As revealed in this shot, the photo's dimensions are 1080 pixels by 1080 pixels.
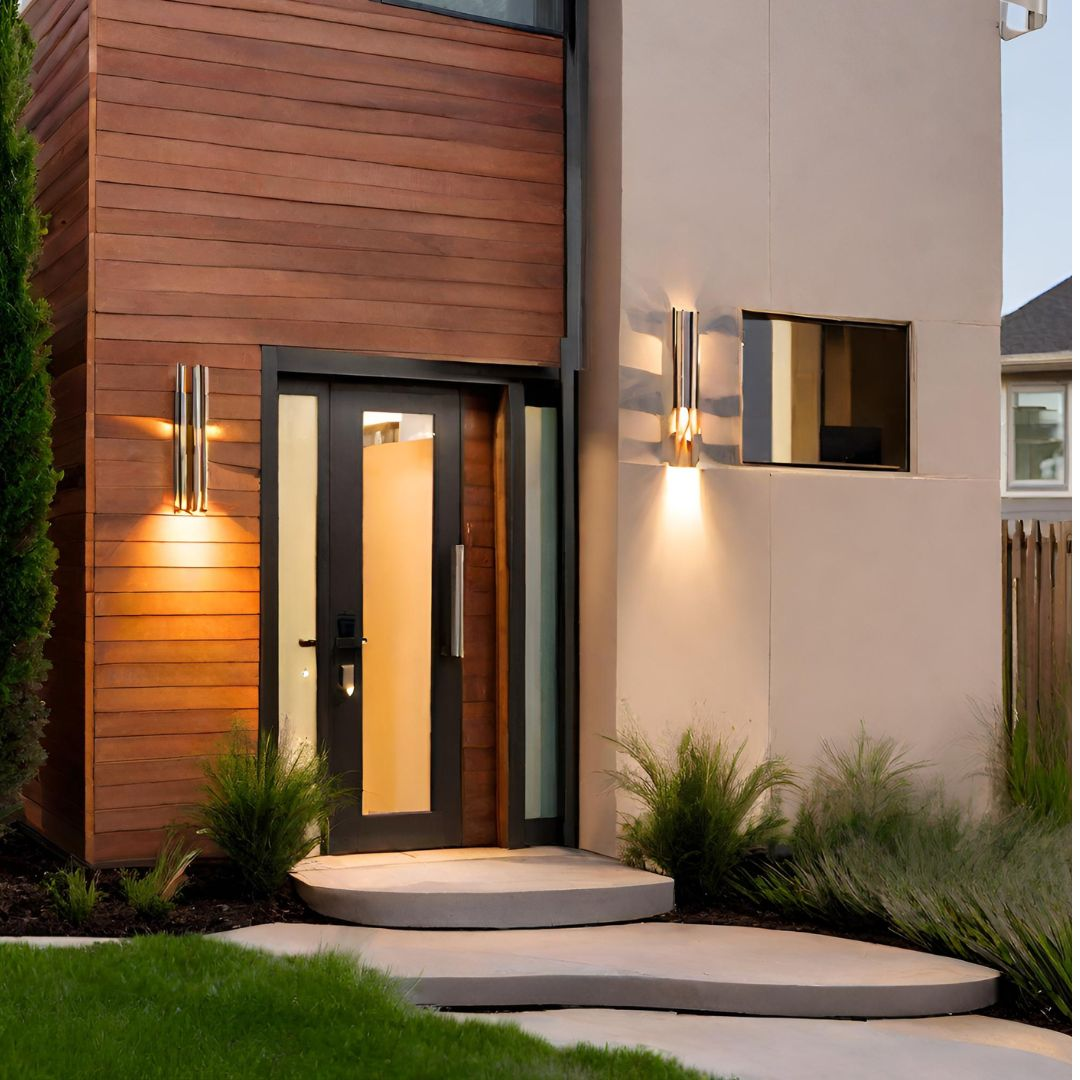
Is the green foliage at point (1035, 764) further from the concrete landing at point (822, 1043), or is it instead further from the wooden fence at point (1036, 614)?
the concrete landing at point (822, 1043)

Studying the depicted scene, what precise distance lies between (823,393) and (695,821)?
103 inches

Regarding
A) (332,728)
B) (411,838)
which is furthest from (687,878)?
(332,728)

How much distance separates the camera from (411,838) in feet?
24.2

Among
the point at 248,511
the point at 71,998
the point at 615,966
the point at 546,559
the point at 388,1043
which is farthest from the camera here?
the point at 546,559

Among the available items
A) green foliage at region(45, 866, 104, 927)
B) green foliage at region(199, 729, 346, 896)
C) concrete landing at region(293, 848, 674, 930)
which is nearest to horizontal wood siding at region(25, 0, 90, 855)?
green foliage at region(45, 866, 104, 927)

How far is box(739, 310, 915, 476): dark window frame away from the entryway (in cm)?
107

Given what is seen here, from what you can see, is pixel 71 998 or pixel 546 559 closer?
pixel 71 998

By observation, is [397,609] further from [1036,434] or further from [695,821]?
[1036,434]

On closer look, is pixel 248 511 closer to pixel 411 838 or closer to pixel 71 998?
pixel 411 838

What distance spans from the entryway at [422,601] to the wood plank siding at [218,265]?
0.20 metres

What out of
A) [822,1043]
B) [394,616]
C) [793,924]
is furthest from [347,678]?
[822,1043]

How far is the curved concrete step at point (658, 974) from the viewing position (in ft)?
17.9

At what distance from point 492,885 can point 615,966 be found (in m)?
1.02

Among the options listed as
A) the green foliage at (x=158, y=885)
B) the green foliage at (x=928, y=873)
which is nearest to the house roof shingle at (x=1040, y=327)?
the green foliage at (x=928, y=873)
